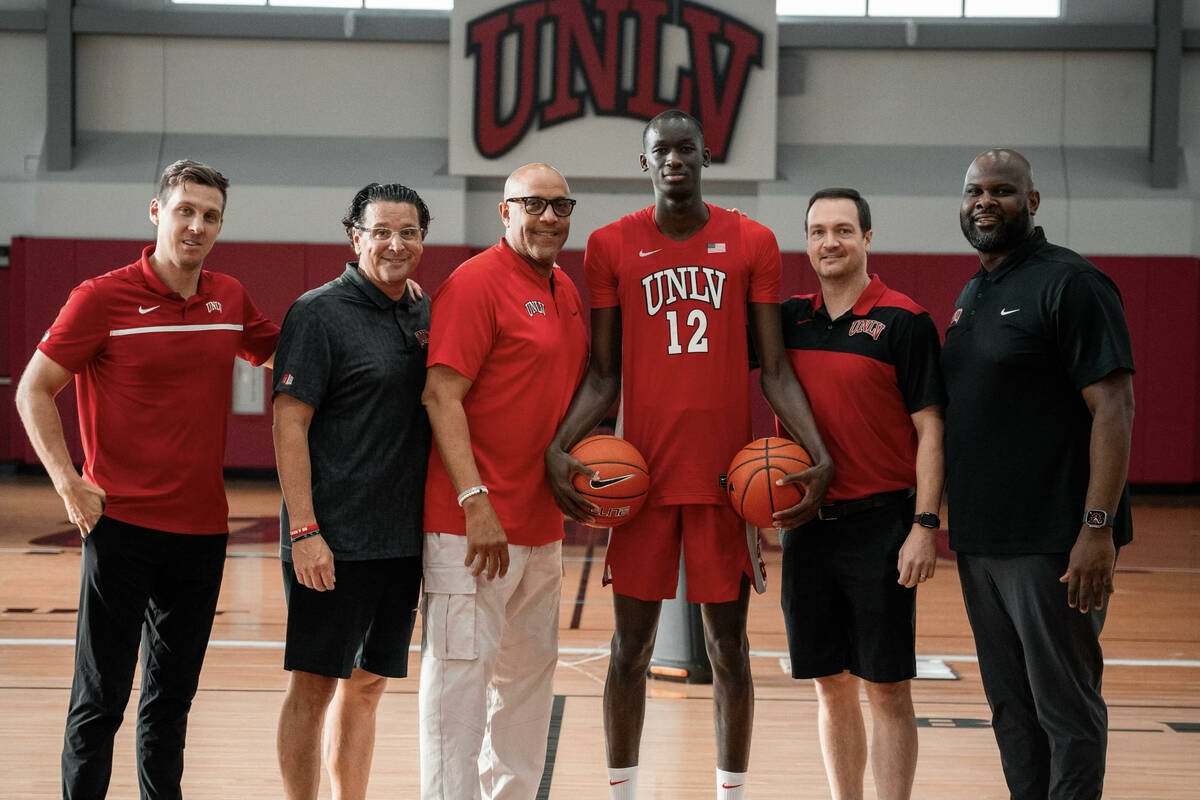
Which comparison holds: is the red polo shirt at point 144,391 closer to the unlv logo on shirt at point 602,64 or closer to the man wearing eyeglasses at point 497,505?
the man wearing eyeglasses at point 497,505

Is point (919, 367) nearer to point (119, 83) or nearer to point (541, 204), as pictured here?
point (541, 204)

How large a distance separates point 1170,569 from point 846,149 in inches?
227

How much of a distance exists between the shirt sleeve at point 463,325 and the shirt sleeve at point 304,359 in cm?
26

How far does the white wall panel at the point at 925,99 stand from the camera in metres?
11.6

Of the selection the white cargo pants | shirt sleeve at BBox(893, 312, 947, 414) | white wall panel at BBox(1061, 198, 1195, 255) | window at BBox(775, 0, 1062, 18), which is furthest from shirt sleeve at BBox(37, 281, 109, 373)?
white wall panel at BBox(1061, 198, 1195, 255)

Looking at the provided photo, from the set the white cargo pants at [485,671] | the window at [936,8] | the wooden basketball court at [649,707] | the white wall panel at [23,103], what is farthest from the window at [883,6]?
the white cargo pants at [485,671]

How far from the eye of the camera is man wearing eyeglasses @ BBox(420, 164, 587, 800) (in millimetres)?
2754

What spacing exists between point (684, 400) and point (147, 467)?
55.0 inches

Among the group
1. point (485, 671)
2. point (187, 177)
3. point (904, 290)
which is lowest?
point (485, 671)

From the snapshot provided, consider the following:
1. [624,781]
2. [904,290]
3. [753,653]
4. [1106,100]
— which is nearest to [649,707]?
[753,653]

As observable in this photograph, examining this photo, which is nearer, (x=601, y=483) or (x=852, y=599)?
(x=601, y=483)

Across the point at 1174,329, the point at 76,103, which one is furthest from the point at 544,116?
the point at 1174,329

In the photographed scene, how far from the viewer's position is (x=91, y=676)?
275 cm

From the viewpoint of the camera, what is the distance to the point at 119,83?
466 inches
